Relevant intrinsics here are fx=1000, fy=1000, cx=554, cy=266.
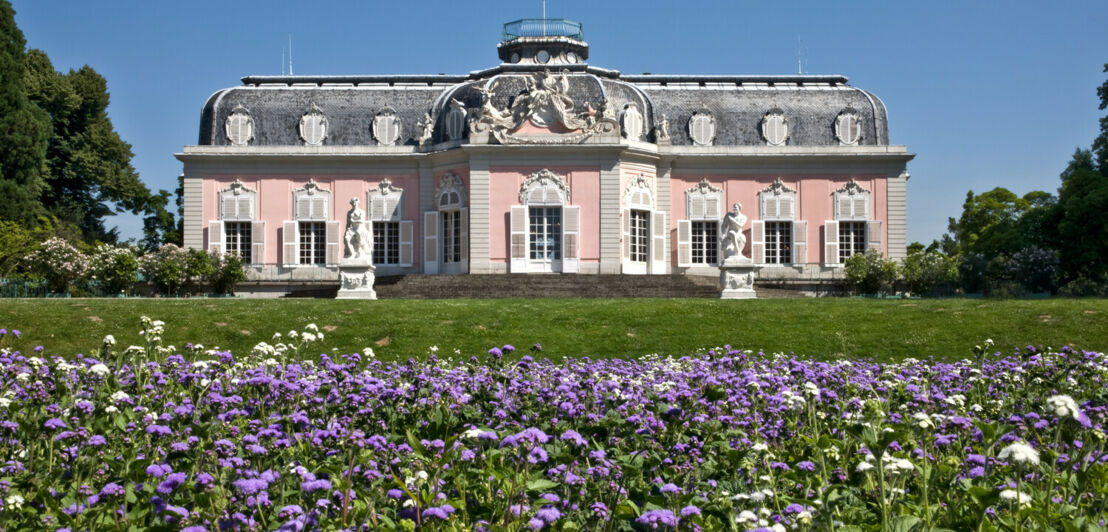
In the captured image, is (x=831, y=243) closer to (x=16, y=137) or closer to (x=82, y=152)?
(x=16, y=137)

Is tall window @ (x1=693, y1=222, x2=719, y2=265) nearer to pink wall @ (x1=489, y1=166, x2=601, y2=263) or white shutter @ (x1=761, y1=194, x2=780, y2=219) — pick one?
white shutter @ (x1=761, y1=194, x2=780, y2=219)

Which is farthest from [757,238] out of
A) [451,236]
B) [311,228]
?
[311,228]

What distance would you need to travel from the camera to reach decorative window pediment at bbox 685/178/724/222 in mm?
35438

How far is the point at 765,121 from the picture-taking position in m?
36.0

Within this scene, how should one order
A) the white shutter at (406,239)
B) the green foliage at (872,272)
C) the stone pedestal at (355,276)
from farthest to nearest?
the white shutter at (406,239) → the green foliage at (872,272) → the stone pedestal at (355,276)

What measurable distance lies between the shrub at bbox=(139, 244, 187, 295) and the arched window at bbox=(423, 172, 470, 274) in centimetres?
794

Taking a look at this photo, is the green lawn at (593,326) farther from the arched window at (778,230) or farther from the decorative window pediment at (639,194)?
the arched window at (778,230)

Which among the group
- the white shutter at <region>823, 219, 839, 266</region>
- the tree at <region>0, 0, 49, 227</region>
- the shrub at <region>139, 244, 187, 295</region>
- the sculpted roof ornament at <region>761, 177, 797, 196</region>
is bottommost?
the shrub at <region>139, 244, 187, 295</region>

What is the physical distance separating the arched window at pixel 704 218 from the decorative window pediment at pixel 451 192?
7950mm

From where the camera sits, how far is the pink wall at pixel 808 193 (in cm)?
3556

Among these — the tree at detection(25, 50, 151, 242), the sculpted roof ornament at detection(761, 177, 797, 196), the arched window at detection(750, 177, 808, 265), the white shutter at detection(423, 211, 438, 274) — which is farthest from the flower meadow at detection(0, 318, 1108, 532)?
the tree at detection(25, 50, 151, 242)

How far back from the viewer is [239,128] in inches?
1414

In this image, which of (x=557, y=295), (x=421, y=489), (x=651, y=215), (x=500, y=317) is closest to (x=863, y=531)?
(x=421, y=489)

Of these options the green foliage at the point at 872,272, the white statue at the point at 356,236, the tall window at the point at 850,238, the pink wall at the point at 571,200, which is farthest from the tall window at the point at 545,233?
the tall window at the point at 850,238
